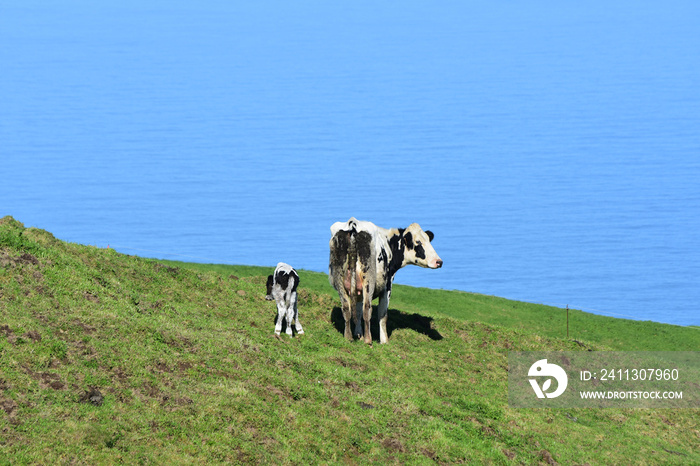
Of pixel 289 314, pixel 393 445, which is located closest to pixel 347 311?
pixel 289 314

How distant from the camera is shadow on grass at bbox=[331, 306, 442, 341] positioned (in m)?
30.8

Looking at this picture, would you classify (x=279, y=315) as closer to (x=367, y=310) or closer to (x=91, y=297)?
(x=367, y=310)

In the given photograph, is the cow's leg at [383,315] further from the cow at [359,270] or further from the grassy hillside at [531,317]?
the grassy hillside at [531,317]

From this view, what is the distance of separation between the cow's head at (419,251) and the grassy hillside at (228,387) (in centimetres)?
283

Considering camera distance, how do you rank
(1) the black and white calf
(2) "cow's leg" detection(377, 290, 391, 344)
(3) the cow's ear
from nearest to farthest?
(1) the black and white calf < (2) "cow's leg" detection(377, 290, 391, 344) < (3) the cow's ear

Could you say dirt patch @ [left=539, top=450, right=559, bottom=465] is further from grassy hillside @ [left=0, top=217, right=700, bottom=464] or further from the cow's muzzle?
the cow's muzzle

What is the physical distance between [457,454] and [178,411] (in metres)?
6.92

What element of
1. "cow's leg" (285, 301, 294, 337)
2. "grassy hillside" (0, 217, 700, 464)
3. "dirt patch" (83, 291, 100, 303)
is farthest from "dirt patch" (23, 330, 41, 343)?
"cow's leg" (285, 301, 294, 337)

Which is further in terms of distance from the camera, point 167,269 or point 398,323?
point 398,323

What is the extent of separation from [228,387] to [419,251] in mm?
12705

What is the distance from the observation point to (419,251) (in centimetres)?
3098

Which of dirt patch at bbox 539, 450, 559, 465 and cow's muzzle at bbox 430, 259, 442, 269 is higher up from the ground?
cow's muzzle at bbox 430, 259, 442, 269

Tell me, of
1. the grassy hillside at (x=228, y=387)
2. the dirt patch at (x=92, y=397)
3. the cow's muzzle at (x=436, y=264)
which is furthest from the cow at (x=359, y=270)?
the dirt patch at (x=92, y=397)

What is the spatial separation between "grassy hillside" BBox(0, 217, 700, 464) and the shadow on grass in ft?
0.63
